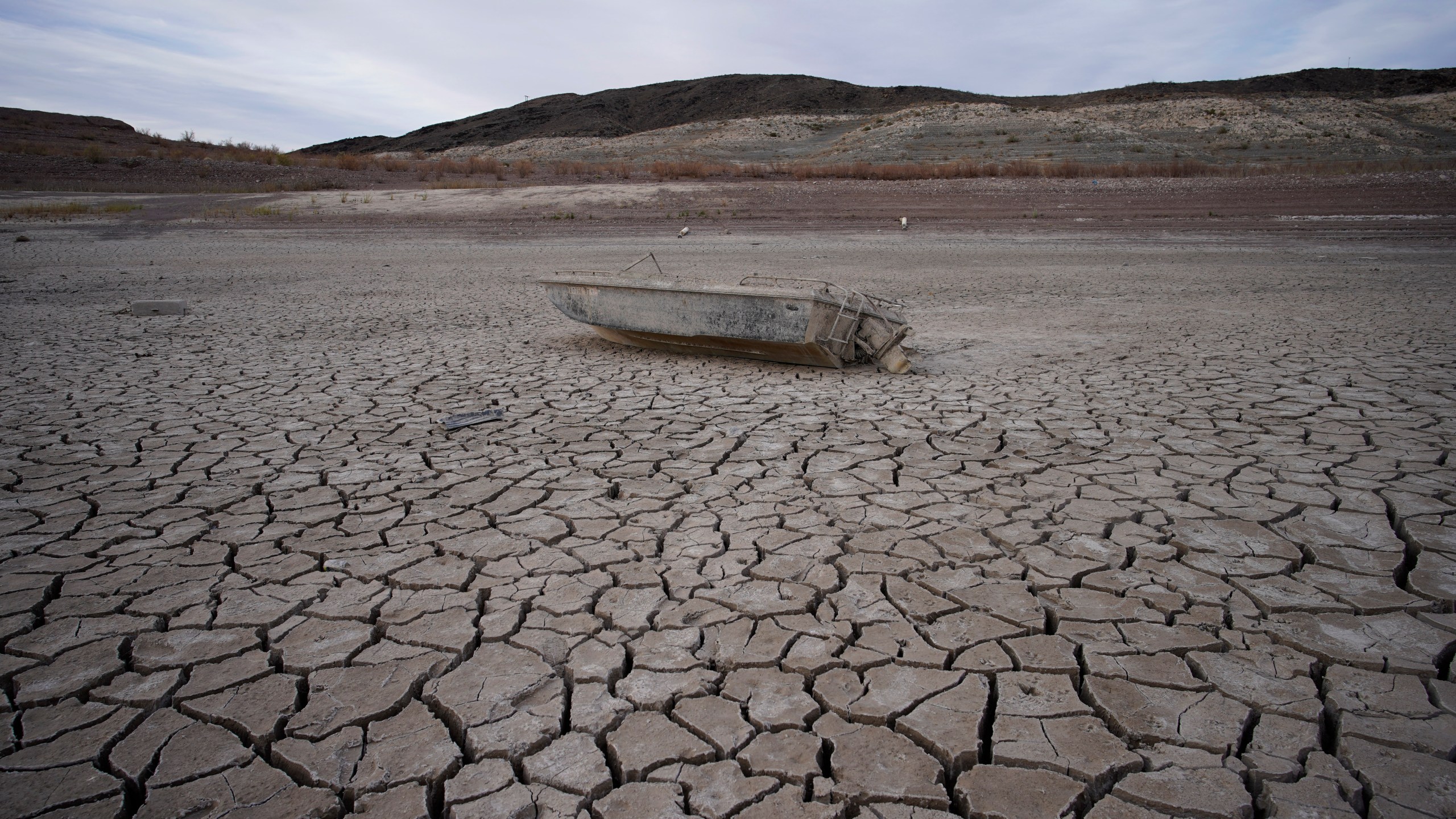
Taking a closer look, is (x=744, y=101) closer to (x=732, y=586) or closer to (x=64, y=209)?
(x=64, y=209)

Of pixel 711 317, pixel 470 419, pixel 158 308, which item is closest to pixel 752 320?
pixel 711 317

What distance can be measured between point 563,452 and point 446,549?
119 centimetres

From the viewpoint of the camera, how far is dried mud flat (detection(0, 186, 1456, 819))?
1896 mm

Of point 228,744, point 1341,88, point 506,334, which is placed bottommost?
point 228,744

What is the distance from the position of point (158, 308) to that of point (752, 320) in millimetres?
6970

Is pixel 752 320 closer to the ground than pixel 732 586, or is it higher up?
higher up

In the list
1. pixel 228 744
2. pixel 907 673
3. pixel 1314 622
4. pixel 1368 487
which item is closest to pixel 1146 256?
pixel 1368 487

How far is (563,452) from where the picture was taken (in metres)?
4.17

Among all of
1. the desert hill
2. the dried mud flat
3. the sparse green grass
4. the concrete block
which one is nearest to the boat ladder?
the dried mud flat

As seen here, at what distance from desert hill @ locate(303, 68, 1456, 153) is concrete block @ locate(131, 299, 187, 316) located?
39.3 metres

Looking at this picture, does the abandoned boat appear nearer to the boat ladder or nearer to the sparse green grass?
the boat ladder

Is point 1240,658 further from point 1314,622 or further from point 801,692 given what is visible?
point 801,692

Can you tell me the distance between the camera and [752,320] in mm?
5883

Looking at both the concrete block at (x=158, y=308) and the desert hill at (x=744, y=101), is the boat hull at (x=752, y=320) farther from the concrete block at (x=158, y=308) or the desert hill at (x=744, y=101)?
the desert hill at (x=744, y=101)
